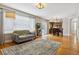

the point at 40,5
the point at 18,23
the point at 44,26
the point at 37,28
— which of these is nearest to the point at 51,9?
the point at 40,5

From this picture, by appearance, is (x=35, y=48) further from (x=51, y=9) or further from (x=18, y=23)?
(x=51, y=9)

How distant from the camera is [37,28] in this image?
2.58 m

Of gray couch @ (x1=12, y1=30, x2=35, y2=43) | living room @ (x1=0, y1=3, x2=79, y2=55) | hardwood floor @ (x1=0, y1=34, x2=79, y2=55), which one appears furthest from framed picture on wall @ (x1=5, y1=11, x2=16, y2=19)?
hardwood floor @ (x1=0, y1=34, x2=79, y2=55)

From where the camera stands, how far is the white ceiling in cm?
242

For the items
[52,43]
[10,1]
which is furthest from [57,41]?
[10,1]

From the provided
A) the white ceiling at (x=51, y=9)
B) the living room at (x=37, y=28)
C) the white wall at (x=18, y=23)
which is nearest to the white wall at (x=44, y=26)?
the living room at (x=37, y=28)

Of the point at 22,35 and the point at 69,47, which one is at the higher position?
the point at 22,35

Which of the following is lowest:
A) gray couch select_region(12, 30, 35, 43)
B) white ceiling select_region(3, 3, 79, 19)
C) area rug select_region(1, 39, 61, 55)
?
area rug select_region(1, 39, 61, 55)

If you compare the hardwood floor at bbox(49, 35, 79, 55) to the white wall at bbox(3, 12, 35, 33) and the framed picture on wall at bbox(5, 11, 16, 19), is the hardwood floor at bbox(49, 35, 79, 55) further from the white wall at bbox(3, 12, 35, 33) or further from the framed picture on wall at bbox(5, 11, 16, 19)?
the framed picture on wall at bbox(5, 11, 16, 19)

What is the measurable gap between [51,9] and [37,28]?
537 millimetres

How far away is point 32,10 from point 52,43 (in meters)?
0.88

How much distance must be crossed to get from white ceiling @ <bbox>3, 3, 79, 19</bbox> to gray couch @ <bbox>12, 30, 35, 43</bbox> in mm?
474

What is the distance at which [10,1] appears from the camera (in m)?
2.43

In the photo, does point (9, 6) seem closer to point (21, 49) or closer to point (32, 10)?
point (32, 10)
